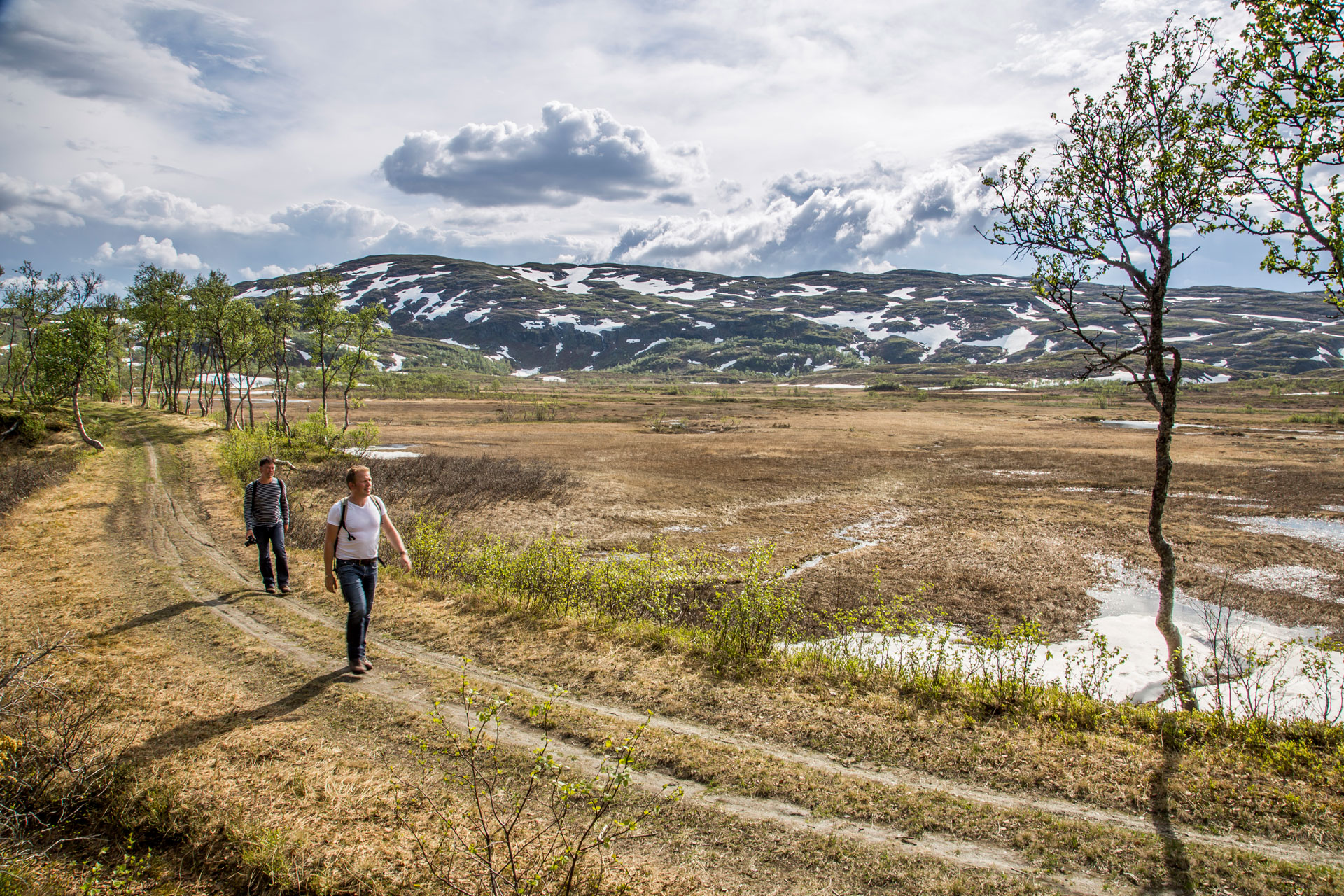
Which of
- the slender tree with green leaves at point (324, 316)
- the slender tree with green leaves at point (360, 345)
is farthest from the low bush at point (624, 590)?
the slender tree with green leaves at point (324, 316)

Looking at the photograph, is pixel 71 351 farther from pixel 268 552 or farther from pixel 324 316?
pixel 268 552

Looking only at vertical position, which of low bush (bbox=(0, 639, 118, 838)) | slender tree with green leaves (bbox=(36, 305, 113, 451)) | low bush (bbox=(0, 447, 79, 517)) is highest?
slender tree with green leaves (bbox=(36, 305, 113, 451))

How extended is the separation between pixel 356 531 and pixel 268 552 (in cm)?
519

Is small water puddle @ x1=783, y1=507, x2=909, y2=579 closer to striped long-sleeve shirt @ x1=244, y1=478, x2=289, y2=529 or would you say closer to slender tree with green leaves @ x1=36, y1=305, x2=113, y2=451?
striped long-sleeve shirt @ x1=244, y1=478, x2=289, y2=529

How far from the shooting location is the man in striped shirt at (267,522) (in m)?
12.0

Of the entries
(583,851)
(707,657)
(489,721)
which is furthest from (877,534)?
(583,851)

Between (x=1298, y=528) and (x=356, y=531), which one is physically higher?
(x=356, y=531)

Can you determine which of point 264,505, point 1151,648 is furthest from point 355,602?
point 1151,648

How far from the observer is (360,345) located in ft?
124

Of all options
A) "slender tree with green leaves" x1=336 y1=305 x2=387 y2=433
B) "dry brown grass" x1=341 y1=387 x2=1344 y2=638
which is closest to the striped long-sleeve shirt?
"dry brown grass" x1=341 y1=387 x2=1344 y2=638

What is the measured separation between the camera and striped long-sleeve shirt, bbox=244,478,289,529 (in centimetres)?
1198

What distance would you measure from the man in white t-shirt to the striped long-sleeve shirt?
15.9 feet

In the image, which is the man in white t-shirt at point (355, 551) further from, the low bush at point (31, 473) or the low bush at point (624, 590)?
the low bush at point (31, 473)

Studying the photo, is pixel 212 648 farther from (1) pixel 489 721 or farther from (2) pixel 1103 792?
(2) pixel 1103 792
